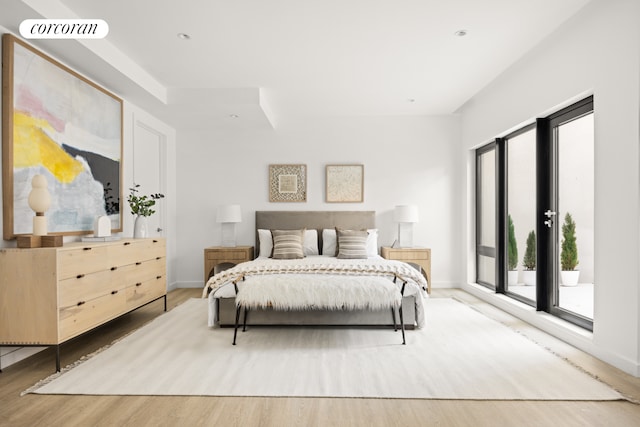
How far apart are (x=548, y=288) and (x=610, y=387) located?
1542 mm

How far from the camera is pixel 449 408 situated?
2.17 m

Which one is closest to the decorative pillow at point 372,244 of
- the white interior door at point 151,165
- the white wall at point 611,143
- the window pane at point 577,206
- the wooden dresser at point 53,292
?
the window pane at point 577,206

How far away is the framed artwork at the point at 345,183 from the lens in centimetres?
604

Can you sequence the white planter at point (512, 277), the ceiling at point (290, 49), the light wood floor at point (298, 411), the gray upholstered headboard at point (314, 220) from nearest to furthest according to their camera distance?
the light wood floor at point (298, 411), the ceiling at point (290, 49), the white planter at point (512, 277), the gray upholstered headboard at point (314, 220)

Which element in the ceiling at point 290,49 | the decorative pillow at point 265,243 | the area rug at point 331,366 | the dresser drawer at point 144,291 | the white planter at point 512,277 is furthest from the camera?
the decorative pillow at point 265,243

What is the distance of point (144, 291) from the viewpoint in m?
4.00

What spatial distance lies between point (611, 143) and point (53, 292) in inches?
164

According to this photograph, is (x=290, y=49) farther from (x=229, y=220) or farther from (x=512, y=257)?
(x=512, y=257)

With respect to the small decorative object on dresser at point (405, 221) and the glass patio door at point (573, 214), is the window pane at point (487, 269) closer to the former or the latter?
the small decorative object on dresser at point (405, 221)

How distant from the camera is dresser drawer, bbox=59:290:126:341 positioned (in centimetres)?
276

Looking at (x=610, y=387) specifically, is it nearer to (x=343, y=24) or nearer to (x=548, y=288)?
(x=548, y=288)

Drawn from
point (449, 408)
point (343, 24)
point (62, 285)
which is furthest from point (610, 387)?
point (62, 285)

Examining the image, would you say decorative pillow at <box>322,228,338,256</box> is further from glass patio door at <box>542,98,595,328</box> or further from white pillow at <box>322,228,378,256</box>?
glass patio door at <box>542,98,595,328</box>

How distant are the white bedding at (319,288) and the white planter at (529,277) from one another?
1574mm
